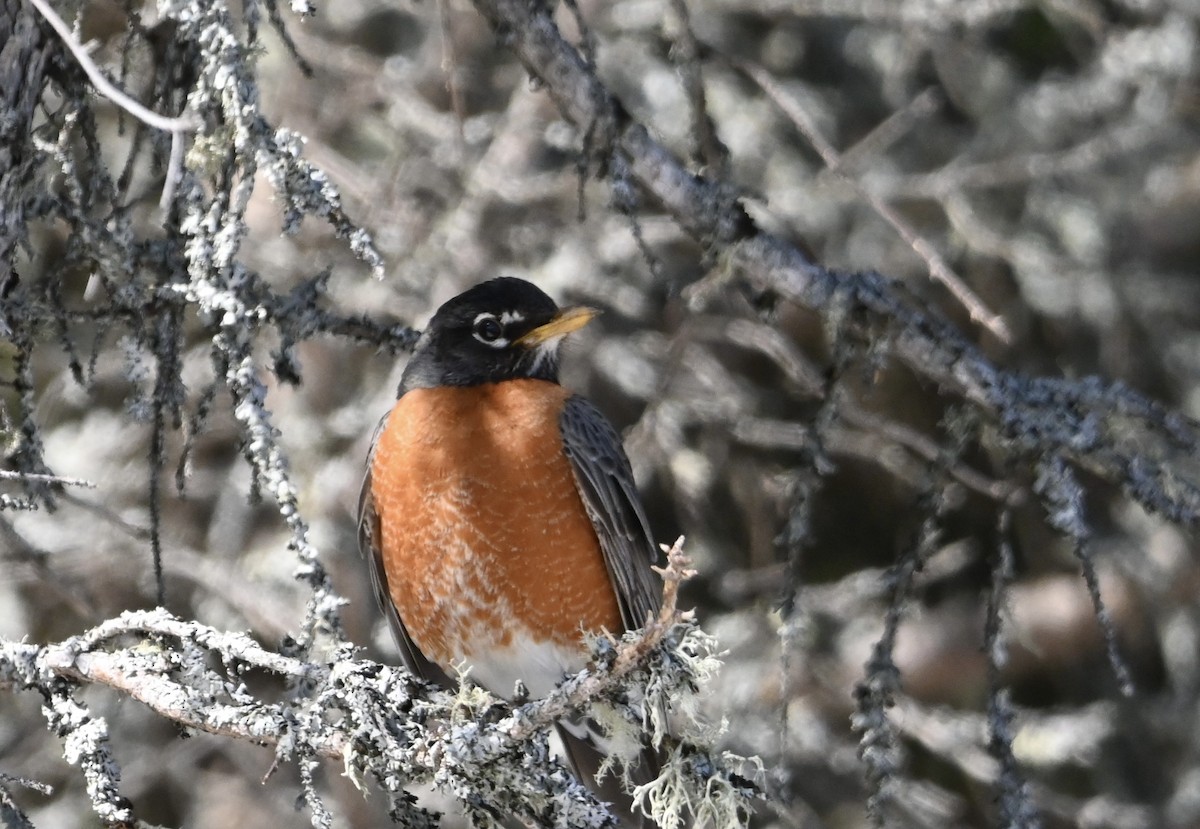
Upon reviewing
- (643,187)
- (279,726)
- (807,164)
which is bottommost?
(279,726)

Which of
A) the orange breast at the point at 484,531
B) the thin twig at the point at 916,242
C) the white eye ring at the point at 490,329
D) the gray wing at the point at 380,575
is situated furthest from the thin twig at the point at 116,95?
the white eye ring at the point at 490,329

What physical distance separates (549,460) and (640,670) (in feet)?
6.43

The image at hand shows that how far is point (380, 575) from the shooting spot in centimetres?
423

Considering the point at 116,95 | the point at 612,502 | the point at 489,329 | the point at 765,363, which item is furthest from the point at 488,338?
the point at 765,363

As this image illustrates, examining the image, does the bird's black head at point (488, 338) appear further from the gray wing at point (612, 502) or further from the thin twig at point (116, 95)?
the thin twig at point (116, 95)

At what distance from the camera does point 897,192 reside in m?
5.65

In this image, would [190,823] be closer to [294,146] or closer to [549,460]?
[549,460]

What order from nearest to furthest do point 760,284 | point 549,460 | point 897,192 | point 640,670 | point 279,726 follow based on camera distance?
point 640,670
point 279,726
point 760,284
point 549,460
point 897,192

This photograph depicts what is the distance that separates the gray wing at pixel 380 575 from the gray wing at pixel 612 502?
59 centimetres

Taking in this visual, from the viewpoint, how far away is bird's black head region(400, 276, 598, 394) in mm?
4316

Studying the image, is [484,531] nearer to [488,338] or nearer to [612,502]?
[612,502]

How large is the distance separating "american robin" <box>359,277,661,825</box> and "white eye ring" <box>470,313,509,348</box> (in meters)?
0.08

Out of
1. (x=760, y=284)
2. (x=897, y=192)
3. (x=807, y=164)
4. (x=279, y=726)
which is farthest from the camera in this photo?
(x=807, y=164)

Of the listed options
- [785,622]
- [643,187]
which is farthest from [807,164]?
[785,622]
